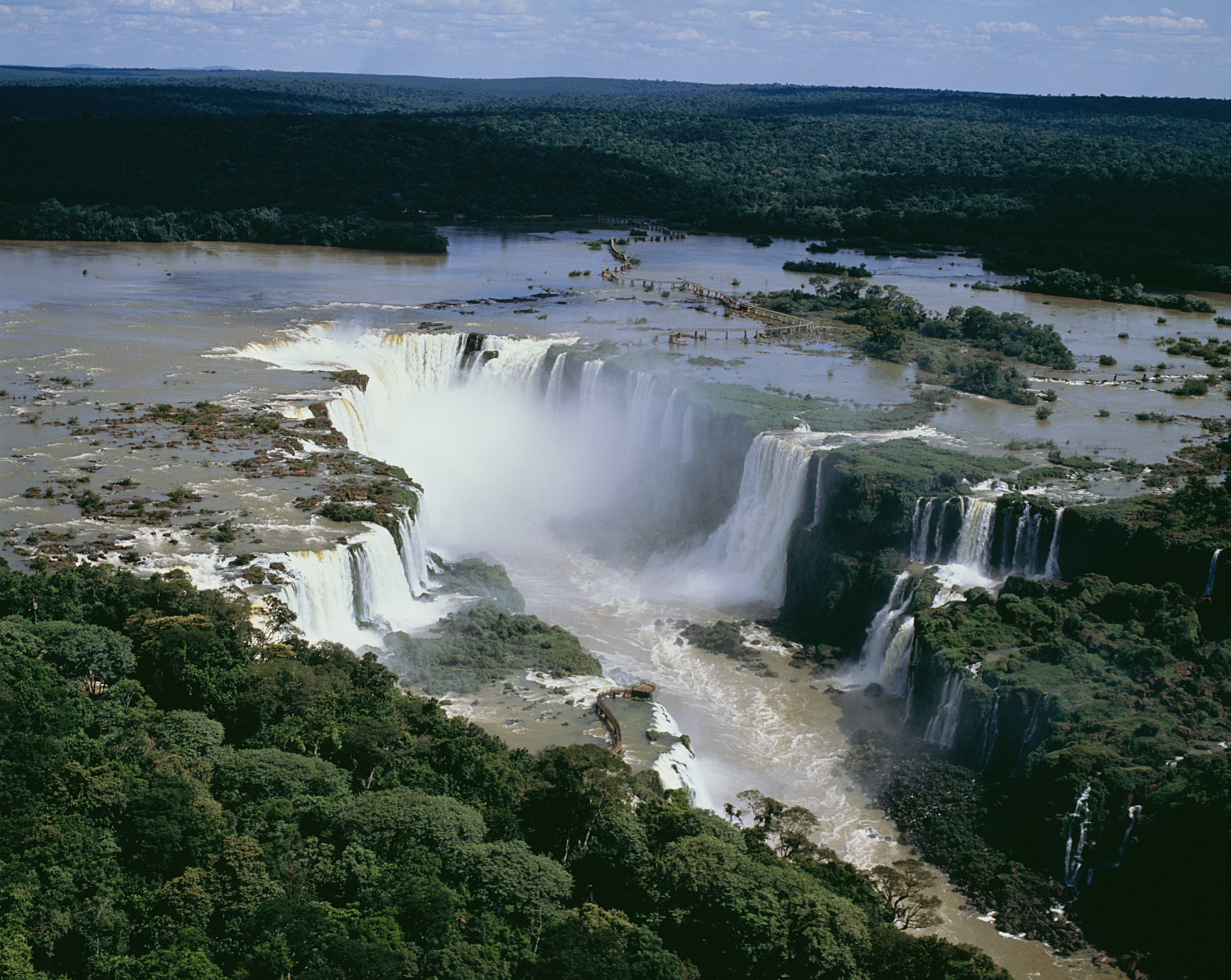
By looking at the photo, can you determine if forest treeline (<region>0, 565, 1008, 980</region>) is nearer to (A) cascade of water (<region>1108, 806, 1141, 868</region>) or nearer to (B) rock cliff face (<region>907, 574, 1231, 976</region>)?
(B) rock cliff face (<region>907, 574, 1231, 976</region>)

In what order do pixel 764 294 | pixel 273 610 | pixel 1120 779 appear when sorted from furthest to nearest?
1. pixel 764 294
2. pixel 273 610
3. pixel 1120 779

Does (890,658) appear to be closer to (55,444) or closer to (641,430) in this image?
(641,430)

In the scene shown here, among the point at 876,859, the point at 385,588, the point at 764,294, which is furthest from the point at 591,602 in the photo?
the point at 764,294

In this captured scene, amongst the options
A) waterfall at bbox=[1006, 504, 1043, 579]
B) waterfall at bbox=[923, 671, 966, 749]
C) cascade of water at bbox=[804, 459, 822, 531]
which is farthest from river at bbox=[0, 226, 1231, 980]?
waterfall at bbox=[1006, 504, 1043, 579]

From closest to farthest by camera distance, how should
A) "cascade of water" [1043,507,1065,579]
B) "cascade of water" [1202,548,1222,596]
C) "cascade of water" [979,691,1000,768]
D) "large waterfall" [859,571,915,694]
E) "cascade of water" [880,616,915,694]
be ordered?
"cascade of water" [979,691,1000,768], "cascade of water" [1202,548,1222,596], "cascade of water" [880,616,915,694], "large waterfall" [859,571,915,694], "cascade of water" [1043,507,1065,579]

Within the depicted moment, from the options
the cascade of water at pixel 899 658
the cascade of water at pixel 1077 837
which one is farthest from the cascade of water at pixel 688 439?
the cascade of water at pixel 1077 837

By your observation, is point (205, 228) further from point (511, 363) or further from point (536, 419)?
point (536, 419)

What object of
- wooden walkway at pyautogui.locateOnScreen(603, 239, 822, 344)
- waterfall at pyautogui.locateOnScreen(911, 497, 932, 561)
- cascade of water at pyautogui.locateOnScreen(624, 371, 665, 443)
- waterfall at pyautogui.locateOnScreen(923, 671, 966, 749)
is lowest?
waterfall at pyautogui.locateOnScreen(923, 671, 966, 749)
